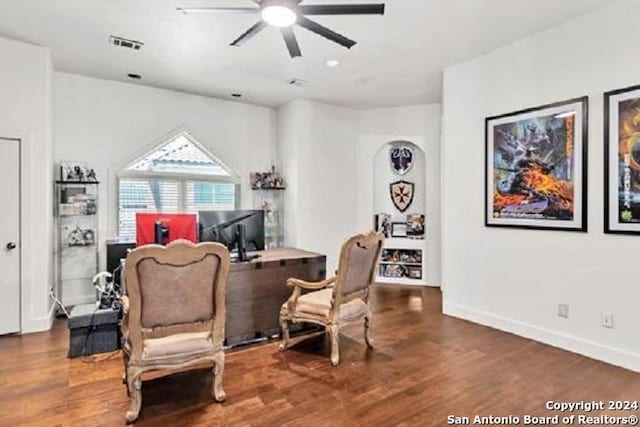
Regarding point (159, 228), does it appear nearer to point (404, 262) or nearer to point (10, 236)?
point (10, 236)

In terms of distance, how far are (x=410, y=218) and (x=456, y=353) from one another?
3331 mm

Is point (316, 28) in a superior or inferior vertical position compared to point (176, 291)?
superior

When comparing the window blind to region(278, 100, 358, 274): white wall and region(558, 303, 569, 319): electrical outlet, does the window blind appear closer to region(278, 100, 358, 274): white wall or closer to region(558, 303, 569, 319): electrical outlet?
region(278, 100, 358, 274): white wall

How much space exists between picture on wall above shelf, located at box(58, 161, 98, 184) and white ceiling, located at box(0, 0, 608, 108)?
3.84 ft

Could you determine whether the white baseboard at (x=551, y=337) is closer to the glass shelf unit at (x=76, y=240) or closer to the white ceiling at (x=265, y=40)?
the white ceiling at (x=265, y=40)

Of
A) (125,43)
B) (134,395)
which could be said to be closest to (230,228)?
(134,395)

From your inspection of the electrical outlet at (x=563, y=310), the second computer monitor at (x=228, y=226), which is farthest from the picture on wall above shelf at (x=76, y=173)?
the electrical outlet at (x=563, y=310)

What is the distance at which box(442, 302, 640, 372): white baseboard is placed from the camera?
302 cm

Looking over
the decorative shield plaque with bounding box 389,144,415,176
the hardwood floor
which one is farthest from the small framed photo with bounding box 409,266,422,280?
the hardwood floor

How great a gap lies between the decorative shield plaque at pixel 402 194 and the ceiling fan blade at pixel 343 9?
414cm

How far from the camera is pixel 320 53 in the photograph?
4129mm

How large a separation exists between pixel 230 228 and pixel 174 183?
240 cm

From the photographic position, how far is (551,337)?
351cm

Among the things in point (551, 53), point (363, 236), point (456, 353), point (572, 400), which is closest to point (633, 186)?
point (551, 53)
